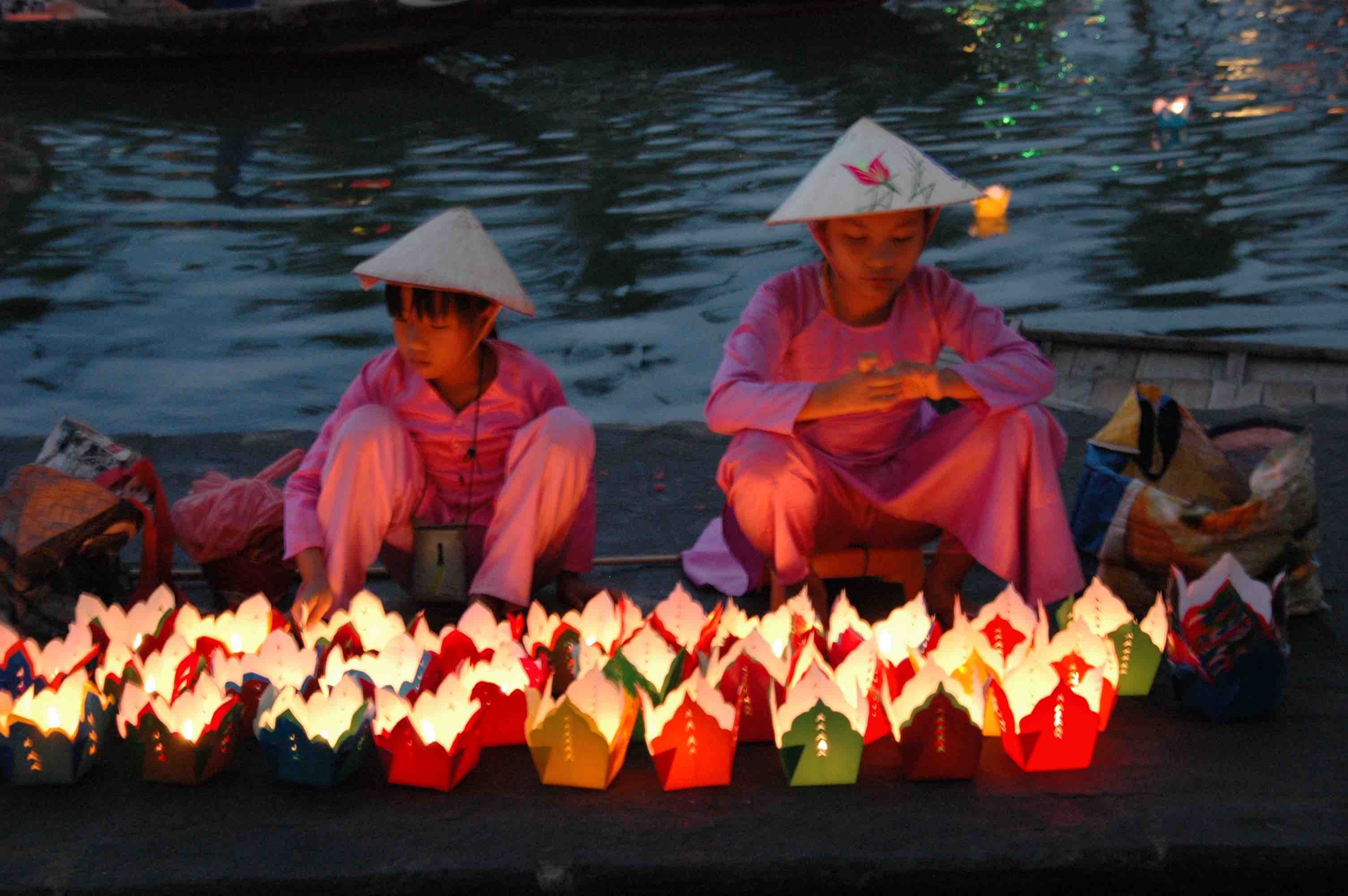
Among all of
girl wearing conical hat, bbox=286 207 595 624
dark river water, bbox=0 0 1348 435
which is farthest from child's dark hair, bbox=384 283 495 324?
dark river water, bbox=0 0 1348 435

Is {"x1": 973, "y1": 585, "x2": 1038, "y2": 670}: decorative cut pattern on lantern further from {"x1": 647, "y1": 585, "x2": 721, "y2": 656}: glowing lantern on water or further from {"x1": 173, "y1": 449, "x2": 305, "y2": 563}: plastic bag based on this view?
{"x1": 173, "y1": 449, "x2": 305, "y2": 563}: plastic bag

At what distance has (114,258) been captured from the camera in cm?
837

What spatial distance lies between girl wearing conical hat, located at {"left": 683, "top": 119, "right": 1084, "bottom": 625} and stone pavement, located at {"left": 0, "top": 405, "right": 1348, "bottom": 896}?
19.9 inches

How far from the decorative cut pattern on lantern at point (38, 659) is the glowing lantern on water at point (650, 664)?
2.91ft

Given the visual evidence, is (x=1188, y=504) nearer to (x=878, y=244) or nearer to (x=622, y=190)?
(x=878, y=244)

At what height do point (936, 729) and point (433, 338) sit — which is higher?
point (433, 338)

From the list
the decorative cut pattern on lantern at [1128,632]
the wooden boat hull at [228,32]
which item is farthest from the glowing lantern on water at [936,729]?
the wooden boat hull at [228,32]

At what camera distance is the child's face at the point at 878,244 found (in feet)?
8.85

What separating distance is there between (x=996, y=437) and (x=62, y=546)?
183cm

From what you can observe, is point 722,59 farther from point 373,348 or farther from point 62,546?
point 62,546

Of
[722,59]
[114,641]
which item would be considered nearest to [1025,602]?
[114,641]

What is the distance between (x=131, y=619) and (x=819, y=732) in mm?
1270

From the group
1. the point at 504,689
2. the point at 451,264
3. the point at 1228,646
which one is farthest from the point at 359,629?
the point at 1228,646

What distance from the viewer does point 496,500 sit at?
2.85m
